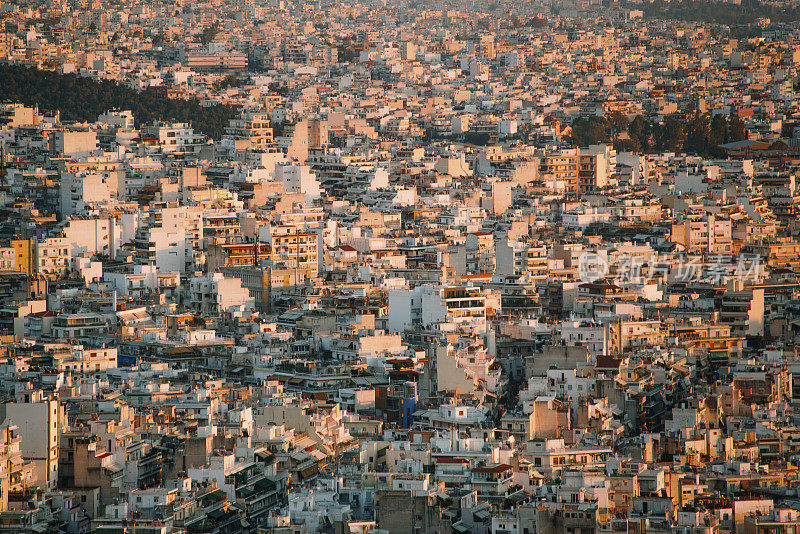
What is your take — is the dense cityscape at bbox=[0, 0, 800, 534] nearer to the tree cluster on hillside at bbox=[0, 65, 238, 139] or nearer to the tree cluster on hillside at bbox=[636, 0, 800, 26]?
the tree cluster on hillside at bbox=[0, 65, 238, 139]

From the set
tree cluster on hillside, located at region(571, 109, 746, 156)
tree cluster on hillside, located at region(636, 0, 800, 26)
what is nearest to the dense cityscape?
tree cluster on hillside, located at region(571, 109, 746, 156)

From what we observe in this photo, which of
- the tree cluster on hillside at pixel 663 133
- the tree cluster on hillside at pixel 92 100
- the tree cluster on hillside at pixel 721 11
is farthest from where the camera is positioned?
the tree cluster on hillside at pixel 721 11

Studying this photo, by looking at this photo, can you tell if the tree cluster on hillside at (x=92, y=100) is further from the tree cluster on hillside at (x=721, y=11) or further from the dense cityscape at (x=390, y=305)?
the tree cluster on hillside at (x=721, y=11)

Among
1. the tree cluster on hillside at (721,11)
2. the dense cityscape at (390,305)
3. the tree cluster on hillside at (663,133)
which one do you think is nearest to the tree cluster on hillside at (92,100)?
the dense cityscape at (390,305)

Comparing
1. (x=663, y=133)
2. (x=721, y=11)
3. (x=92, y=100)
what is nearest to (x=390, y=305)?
(x=92, y=100)

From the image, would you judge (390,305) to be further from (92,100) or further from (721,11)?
(721,11)

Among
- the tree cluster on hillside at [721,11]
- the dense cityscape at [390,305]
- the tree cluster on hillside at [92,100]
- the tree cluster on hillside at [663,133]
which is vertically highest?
the tree cluster on hillside at [721,11]

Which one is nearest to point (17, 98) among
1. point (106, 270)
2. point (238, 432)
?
point (106, 270)
